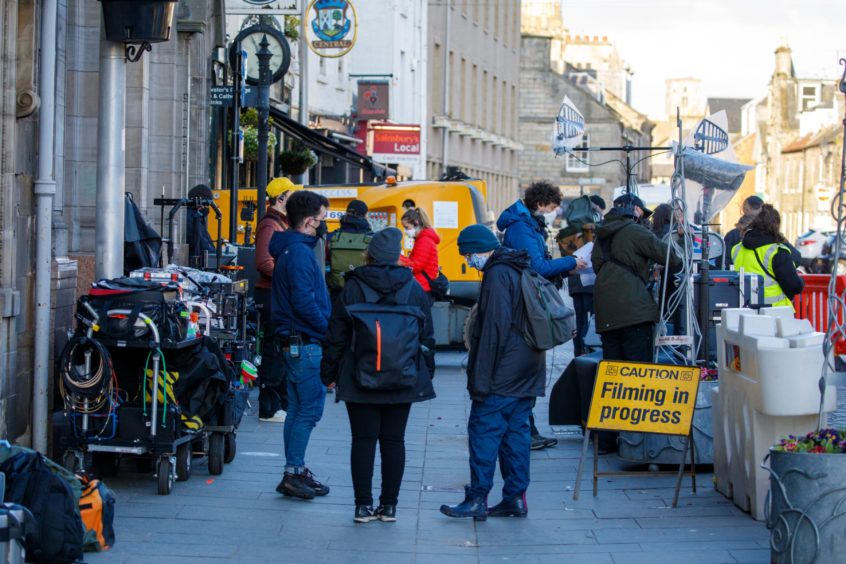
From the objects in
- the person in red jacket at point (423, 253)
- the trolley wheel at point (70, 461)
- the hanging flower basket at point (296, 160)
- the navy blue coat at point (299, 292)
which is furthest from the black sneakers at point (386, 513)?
the hanging flower basket at point (296, 160)

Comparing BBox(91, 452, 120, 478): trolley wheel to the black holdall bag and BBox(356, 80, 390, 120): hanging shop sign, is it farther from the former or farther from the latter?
BBox(356, 80, 390, 120): hanging shop sign

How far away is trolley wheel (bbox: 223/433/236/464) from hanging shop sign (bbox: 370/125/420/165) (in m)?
24.7

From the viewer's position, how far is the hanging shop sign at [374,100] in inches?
1447

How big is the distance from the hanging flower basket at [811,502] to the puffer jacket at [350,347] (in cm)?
229

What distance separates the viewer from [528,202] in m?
10.6

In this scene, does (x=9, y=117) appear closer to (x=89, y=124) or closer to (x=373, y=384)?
(x=373, y=384)

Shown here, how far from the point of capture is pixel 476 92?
5475 cm

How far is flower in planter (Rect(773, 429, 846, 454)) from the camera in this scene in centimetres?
655

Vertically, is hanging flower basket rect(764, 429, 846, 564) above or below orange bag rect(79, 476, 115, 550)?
above

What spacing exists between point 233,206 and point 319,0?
922 cm

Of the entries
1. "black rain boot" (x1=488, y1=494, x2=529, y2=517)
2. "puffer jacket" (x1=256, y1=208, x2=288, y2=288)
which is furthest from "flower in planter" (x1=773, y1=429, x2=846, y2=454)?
"puffer jacket" (x1=256, y1=208, x2=288, y2=288)

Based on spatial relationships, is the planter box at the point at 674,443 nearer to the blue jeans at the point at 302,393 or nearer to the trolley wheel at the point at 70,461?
the blue jeans at the point at 302,393

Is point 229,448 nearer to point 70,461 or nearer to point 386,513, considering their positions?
point 70,461

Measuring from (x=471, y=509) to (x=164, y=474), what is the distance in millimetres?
1883
